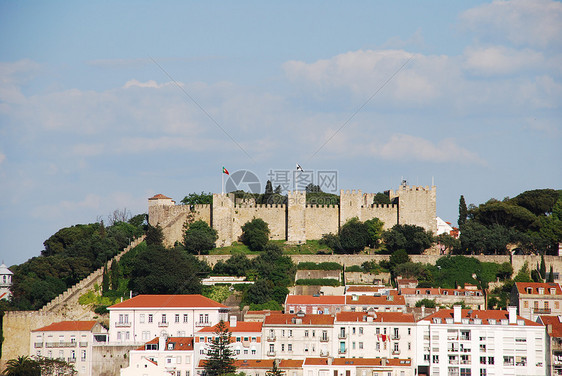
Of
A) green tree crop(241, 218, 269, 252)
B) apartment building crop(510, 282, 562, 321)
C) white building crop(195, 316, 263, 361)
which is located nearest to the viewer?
white building crop(195, 316, 263, 361)

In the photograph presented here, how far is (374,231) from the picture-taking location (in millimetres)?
78688

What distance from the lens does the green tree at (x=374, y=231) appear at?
78.4 meters

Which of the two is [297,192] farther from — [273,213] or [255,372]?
[255,372]

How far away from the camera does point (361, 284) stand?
70188 millimetres

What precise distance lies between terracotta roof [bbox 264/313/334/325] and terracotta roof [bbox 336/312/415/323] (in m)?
0.73

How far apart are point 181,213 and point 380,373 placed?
34.5 meters

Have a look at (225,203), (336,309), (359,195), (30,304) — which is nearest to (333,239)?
(359,195)

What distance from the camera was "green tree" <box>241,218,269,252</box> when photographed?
79125mm

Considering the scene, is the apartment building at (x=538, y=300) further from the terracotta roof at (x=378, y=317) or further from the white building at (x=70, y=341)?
the white building at (x=70, y=341)

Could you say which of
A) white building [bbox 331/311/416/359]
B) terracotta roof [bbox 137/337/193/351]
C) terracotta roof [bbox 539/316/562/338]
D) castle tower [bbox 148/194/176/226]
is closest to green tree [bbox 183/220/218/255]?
castle tower [bbox 148/194/176/226]

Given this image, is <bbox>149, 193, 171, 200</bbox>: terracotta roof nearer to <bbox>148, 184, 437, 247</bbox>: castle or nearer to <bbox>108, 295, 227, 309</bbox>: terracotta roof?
<bbox>148, 184, 437, 247</bbox>: castle

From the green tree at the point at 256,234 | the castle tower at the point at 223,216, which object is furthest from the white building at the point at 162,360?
the castle tower at the point at 223,216

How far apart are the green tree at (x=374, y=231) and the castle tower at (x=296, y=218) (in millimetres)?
6009

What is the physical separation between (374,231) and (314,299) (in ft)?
56.4
